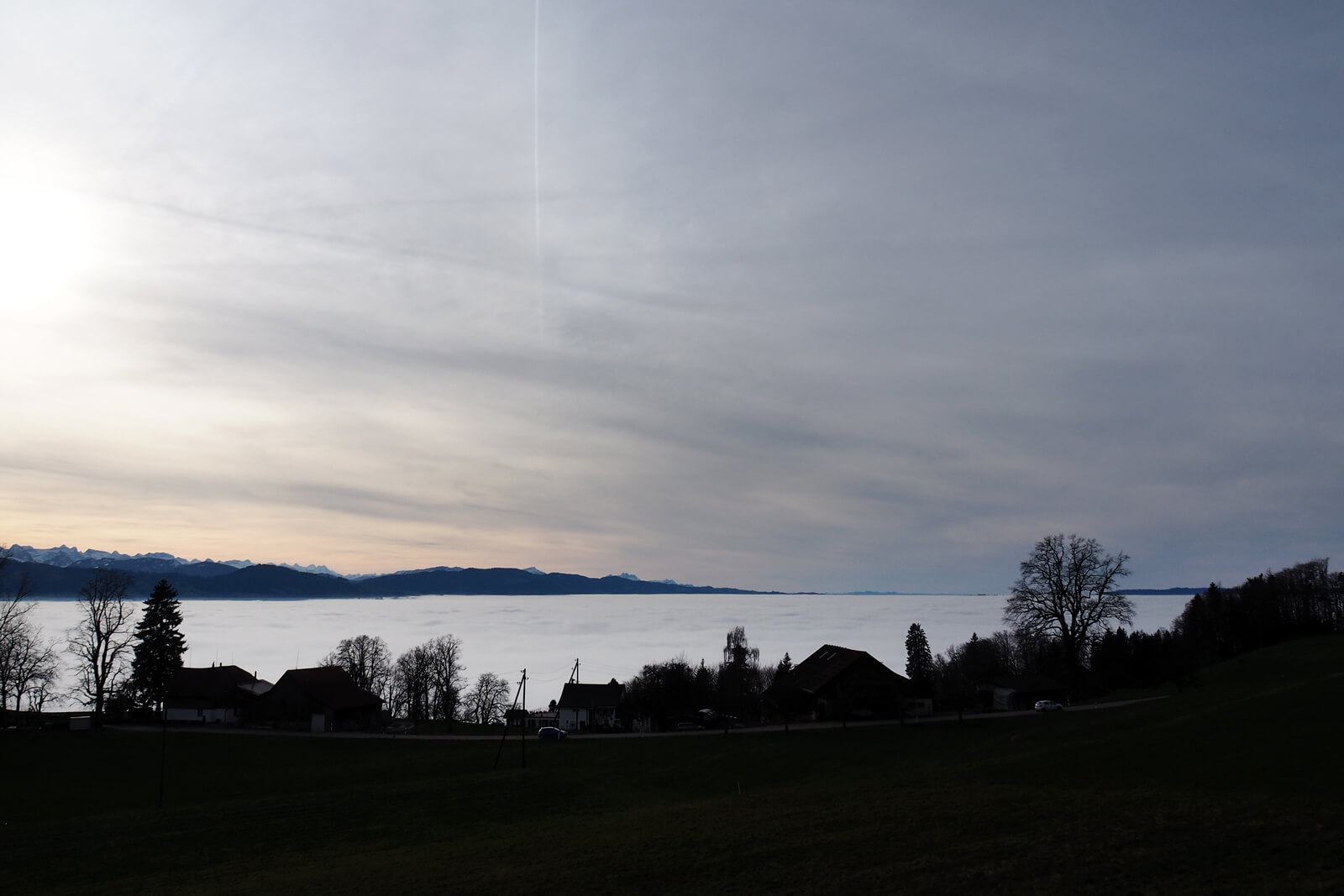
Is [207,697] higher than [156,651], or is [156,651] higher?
[156,651]

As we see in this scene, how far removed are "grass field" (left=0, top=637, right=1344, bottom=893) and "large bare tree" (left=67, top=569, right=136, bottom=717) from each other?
854 inches

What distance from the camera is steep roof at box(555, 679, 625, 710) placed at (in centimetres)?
11225

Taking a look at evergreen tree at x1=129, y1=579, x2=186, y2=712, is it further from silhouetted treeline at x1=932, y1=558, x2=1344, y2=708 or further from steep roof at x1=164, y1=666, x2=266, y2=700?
silhouetted treeline at x1=932, y1=558, x2=1344, y2=708

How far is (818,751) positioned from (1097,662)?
64.7 metres

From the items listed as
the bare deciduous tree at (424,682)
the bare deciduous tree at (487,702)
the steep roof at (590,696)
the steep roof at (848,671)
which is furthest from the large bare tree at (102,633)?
the steep roof at (848,671)

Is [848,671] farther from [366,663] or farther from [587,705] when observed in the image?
[366,663]

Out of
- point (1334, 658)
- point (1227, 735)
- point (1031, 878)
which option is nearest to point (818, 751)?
point (1227, 735)

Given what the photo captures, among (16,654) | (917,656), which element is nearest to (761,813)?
(16,654)

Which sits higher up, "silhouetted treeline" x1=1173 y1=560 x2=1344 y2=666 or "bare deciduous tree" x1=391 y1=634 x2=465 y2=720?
"silhouetted treeline" x1=1173 y1=560 x2=1344 y2=666

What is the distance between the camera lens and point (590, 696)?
11375cm

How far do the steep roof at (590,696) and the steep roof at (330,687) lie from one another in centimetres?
2756

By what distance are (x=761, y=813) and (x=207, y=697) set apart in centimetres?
8777

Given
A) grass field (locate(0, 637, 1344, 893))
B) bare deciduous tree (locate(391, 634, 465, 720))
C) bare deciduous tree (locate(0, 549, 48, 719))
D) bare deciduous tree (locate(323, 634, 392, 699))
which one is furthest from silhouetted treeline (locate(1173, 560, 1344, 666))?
bare deciduous tree (locate(0, 549, 48, 719))

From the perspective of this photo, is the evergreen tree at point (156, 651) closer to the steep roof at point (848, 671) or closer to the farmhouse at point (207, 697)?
the farmhouse at point (207, 697)
